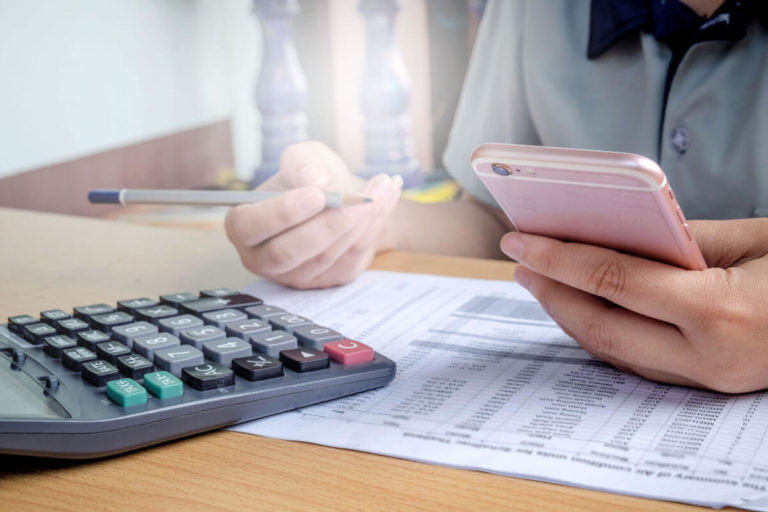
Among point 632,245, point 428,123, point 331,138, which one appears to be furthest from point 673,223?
point 331,138

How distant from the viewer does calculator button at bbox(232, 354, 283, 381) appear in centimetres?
40

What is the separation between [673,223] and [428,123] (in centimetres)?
157

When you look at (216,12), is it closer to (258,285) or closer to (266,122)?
(266,122)

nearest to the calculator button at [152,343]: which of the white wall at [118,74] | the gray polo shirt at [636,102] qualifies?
the gray polo shirt at [636,102]

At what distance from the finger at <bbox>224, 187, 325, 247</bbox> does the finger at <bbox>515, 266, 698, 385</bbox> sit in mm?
176

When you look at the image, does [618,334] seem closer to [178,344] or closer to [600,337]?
[600,337]

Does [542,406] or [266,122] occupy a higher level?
[266,122]

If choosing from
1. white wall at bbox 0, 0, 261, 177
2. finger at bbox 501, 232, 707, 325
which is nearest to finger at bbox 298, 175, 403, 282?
finger at bbox 501, 232, 707, 325

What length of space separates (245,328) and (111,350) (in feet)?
0.25

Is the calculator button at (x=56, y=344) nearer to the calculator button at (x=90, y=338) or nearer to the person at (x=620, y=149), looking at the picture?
the calculator button at (x=90, y=338)

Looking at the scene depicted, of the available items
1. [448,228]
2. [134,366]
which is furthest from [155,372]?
[448,228]

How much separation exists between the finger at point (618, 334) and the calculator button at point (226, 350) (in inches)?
6.6

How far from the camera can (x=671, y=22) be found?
706 mm

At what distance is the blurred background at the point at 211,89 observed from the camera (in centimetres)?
118
